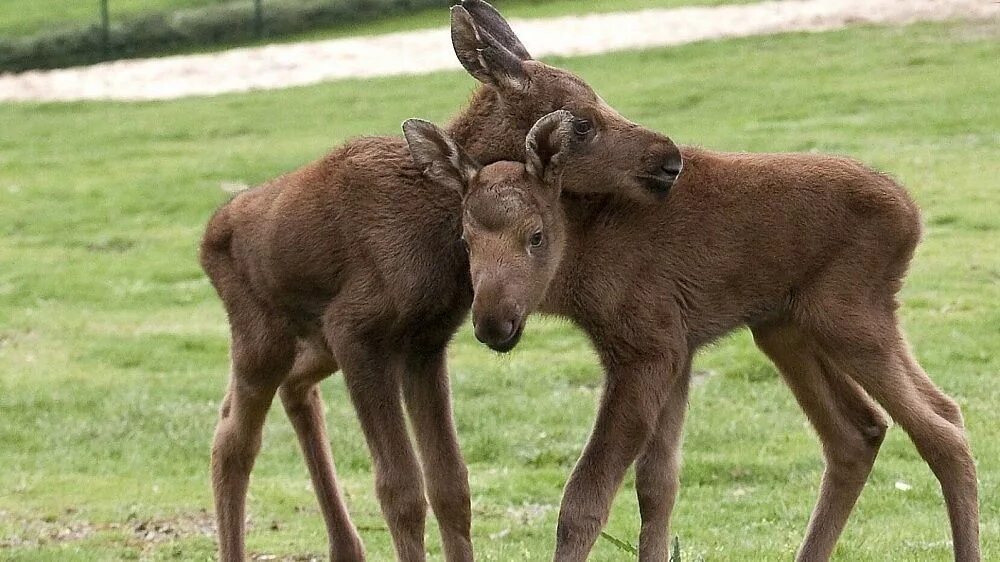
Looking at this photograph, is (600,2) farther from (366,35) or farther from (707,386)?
(707,386)

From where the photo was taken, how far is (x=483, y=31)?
8195mm

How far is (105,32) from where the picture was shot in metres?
42.5

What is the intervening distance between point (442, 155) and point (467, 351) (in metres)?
8.79

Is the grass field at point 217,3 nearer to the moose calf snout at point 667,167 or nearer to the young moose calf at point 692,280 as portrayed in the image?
the young moose calf at point 692,280

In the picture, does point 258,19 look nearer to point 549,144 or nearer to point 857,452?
point 857,452

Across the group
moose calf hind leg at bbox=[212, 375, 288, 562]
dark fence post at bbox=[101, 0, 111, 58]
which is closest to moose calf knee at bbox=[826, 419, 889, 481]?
moose calf hind leg at bbox=[212, 375, 288, 562]

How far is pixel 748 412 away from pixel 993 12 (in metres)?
24.4

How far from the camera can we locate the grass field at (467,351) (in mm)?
10383

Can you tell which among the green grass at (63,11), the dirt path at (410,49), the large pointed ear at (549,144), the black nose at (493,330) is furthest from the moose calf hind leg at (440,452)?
the green grass at (63,11)

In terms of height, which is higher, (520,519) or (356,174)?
(356,174)

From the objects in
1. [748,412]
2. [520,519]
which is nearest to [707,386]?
[748,412]

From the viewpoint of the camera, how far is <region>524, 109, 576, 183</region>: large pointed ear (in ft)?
23.9

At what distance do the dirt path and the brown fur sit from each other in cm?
2827

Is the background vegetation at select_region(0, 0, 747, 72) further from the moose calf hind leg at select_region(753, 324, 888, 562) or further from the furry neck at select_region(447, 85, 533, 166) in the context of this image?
the furry neck at select_region(447, 85, 533, 166)
